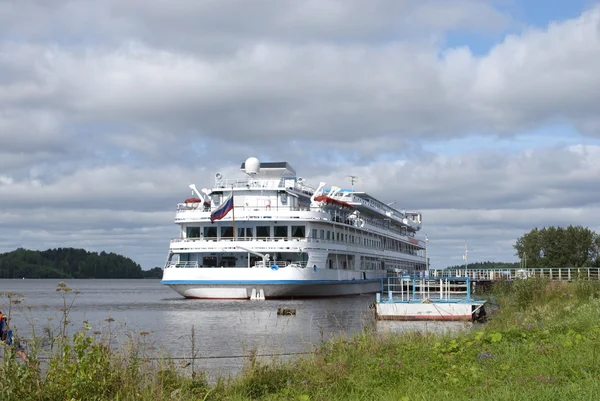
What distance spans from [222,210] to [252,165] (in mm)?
10105

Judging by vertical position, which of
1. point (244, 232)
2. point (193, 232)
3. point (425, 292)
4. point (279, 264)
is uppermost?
point (193, 232)

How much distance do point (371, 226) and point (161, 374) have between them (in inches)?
2391

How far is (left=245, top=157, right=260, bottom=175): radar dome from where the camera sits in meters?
58.6

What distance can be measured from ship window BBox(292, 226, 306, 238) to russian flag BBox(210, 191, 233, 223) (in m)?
5.70

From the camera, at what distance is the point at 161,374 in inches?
440

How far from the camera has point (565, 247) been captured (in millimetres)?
87125

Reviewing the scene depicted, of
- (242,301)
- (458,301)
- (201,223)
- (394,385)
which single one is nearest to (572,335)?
(394,385)

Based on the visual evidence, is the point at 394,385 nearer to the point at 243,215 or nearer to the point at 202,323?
the point at 202,323

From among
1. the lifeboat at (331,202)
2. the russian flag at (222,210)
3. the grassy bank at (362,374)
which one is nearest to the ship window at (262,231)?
the russian flag at (222,210)

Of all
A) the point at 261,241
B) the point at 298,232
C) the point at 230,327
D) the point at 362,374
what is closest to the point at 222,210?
the point at 261,241

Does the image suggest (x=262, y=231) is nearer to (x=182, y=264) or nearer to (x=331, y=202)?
(x=182, y=264)

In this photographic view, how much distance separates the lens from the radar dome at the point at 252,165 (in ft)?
192

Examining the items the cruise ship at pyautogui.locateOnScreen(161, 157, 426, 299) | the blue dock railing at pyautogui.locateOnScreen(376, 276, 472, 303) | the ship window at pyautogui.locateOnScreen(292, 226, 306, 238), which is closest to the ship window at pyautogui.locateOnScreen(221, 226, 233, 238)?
the cruise ship at pyautogui.locateOnScreen(161, 157, 426, 299)

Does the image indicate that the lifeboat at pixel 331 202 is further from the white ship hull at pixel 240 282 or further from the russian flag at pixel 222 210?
the russian flag at pixel 222 210
